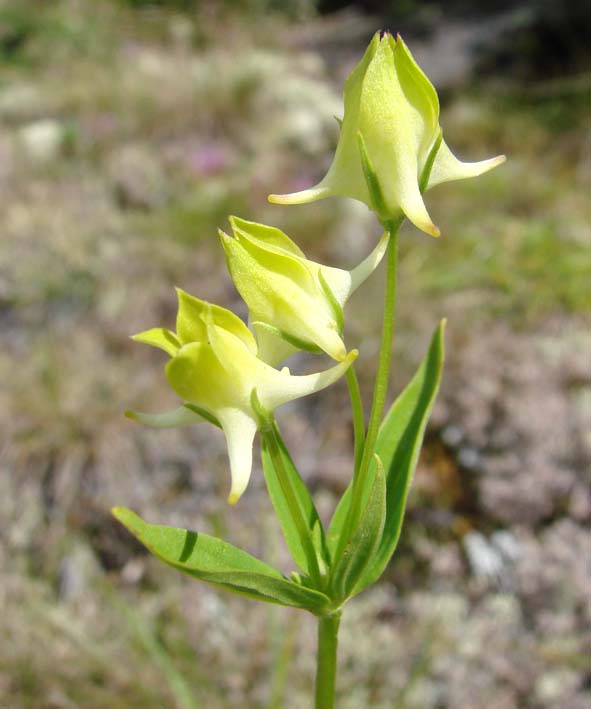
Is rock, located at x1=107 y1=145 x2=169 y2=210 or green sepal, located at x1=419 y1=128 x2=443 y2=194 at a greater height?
green sepal, located at x1=419 y1=128 x2=443 y2=194

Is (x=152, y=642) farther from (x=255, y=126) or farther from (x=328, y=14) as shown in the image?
(x=328, y=14)

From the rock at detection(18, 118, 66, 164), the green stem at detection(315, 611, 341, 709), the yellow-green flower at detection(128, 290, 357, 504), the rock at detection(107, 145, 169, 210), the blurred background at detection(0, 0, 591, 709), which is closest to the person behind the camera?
the yellow-green flower at detection(128, 290, 357, 504)

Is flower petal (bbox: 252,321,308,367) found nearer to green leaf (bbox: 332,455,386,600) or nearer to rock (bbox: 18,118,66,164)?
green leaf (bbox: 332,455,386,600)

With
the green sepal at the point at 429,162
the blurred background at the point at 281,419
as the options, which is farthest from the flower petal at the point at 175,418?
the blurred background at the point at 281,419

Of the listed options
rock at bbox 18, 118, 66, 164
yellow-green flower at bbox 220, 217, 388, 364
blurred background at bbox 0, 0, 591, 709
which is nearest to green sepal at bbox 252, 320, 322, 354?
yellow-green flower at bbox 220, 217, 388, 364

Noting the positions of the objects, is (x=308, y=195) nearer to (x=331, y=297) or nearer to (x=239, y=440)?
(x=331, y=297)

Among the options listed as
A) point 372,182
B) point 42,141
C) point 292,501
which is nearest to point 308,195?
point 372,182

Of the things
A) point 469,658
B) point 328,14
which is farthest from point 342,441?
point 328,14
